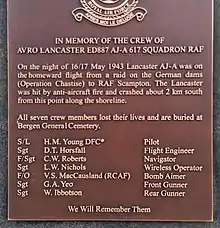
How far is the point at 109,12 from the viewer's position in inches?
142

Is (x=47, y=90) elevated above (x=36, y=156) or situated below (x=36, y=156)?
above

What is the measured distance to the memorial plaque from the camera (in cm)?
359

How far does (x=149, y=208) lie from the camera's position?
363cm

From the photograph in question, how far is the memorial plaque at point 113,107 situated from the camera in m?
3.59

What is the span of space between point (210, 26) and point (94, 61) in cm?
88

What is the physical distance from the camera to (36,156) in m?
3.65

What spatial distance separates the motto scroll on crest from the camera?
11.8 feet

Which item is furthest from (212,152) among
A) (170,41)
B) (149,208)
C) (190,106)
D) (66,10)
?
(66,10)

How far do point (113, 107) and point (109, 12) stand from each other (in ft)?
2.28

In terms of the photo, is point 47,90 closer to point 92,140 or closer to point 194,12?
point 92,140

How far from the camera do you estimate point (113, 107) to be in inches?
142

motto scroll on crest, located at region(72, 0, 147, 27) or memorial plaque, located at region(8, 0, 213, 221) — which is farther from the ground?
motto scroll on crest, located at region(72, 0, 147, 27)

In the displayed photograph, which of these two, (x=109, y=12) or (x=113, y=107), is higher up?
(x=109, y=12)

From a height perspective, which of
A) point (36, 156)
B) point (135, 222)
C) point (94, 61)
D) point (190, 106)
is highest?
point (94, 61)
